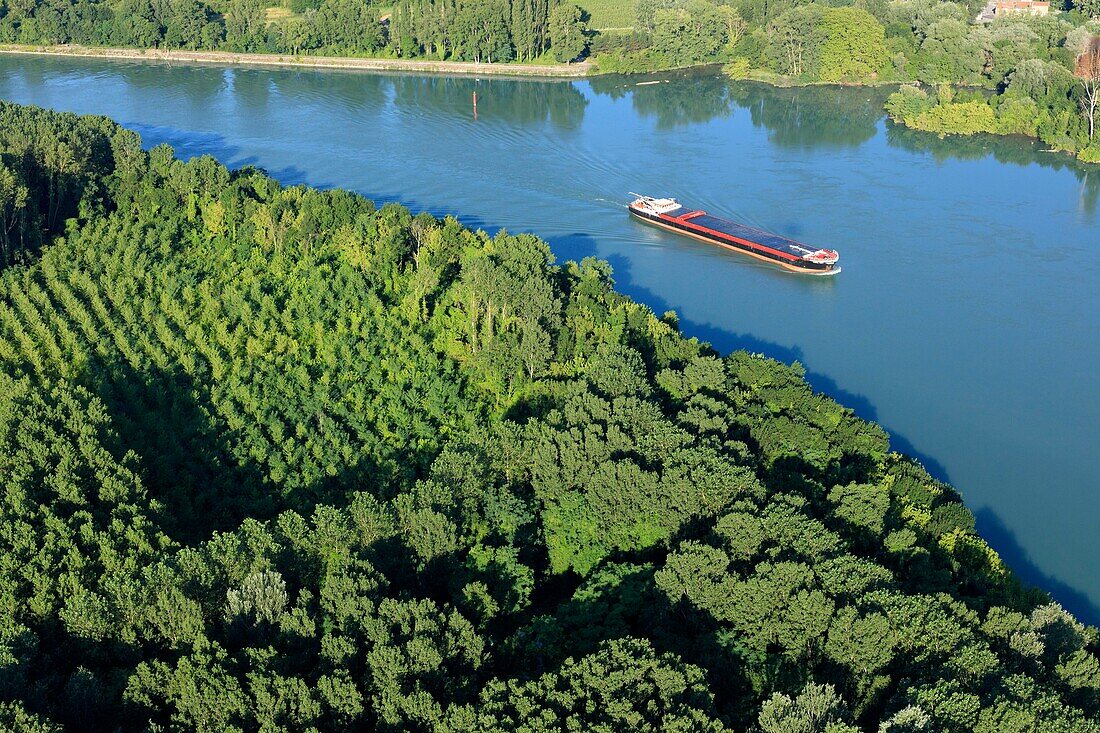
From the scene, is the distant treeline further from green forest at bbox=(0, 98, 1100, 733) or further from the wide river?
green forest at bbox=(0, 98, 1100, 733)

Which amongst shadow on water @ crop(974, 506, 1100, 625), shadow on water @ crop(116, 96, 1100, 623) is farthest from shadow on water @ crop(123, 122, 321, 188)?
shadow on water @ crop(974, 506, 1100, 625)

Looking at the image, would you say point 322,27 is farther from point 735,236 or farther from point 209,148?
point 735,236

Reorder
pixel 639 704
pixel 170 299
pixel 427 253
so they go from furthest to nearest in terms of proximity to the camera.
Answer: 1. pixel 427 253
2. pixel 170 299
3. pixel 639 704

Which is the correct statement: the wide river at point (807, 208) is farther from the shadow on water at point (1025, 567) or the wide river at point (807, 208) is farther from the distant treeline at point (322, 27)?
the distant treeline at point (322, 27)

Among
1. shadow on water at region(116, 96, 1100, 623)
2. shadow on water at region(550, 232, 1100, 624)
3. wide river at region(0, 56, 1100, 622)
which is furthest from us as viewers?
wide river at region(0, 56, 1100, 622)

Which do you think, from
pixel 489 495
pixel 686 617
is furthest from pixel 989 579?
pixel 489 495

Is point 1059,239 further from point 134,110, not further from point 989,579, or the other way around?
point 134,110
